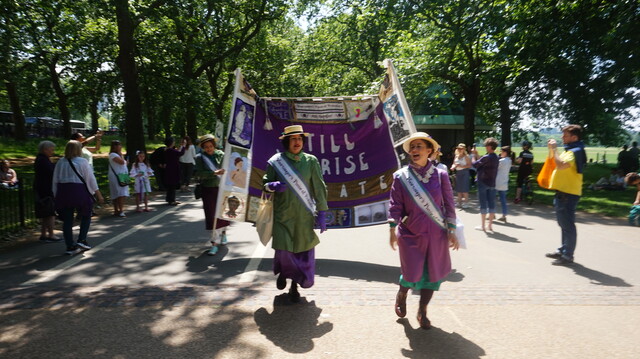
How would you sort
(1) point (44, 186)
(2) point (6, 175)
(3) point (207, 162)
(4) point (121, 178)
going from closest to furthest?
(3) point (207, 162), (1) point (44, 186), (4) point (121, 178), (2) point (6, 175)

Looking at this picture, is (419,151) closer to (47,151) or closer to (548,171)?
(548,171)

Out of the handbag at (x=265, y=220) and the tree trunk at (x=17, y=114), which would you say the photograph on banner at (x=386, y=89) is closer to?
the handbag at (x=265, y=220)

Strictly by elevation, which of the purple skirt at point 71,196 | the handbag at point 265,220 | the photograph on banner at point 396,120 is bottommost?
the handbag at point 265,220

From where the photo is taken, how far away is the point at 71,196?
6941mm

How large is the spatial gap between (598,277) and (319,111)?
4446mm

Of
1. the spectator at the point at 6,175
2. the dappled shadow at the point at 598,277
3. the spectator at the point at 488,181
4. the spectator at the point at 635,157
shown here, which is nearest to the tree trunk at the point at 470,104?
the spectator at the point at 635,157

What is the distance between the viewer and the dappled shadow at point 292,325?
3979 mm

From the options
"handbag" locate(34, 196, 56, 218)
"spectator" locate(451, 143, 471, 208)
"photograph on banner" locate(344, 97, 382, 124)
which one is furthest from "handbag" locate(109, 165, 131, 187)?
"spectator" locate(451, 143, 471, 208)

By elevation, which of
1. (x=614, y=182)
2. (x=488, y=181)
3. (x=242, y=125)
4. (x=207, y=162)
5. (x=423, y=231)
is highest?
(x=242, y=125)

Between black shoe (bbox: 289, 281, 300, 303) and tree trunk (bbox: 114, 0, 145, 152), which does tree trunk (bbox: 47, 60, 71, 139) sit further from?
black shoe (bbox: 289, 281, 300, 303)

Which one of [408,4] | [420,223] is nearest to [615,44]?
[408,4]

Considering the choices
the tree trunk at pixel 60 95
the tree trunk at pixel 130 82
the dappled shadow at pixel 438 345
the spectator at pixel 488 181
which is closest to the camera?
the dappled shadow at pixel 438 345

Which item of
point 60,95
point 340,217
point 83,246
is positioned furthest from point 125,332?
point 60,95

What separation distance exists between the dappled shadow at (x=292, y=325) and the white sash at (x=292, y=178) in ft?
3.41
